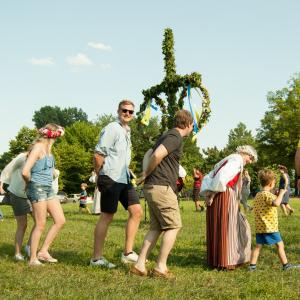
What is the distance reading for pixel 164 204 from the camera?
5570mm

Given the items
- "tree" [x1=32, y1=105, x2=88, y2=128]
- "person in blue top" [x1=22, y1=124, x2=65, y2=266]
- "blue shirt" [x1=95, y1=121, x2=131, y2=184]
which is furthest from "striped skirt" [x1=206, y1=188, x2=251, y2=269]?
"tree" [x1=32, y1=105, x2=88, y2=128]

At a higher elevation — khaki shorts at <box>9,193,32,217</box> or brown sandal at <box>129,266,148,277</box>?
khaki shorts at <box>9,193,32,217</box>

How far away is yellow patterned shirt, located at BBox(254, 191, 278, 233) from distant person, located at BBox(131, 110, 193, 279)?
1.21m

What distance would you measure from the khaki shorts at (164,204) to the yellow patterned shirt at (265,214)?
3.95ft

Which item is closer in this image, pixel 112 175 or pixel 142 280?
pixel 142 280

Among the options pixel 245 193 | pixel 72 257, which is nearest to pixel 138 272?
pixel 72 257

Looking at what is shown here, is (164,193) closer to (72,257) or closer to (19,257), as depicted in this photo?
(72,257)

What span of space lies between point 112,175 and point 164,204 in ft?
2.85

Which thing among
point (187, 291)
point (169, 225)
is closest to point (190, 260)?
point (169, 225)

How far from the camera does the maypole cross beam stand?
11.8 m

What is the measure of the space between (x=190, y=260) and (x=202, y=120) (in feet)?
18.0

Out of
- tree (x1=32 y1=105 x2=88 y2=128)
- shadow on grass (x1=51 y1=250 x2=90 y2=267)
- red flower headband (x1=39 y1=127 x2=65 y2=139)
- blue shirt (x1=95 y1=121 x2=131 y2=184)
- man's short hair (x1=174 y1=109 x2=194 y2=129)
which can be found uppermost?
tree (x1=32 y1=105 x2=88 y2=128)

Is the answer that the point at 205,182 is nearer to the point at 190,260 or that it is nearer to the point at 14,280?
the point at 190,260

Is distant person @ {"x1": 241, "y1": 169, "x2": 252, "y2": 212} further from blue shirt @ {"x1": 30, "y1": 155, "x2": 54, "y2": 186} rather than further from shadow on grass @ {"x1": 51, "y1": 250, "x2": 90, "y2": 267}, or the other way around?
blue shirt @ {"x1": 30, "y1": 155, "x2": 54, "y2": 186}
